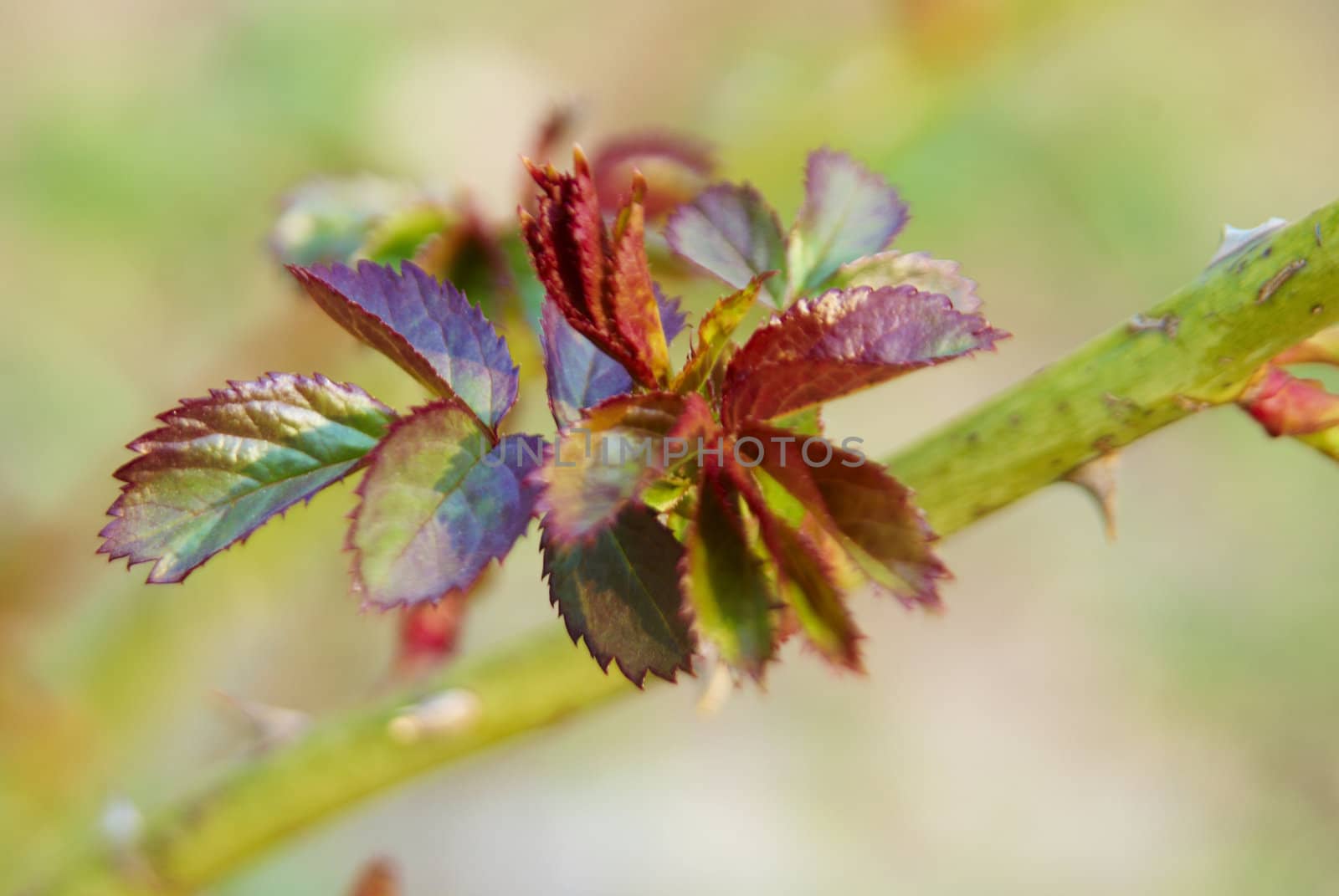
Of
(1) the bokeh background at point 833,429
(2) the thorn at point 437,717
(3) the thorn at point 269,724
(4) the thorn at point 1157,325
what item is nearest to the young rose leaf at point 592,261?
(4) the thorn at point 1157,325

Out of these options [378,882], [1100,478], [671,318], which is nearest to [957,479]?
[1100,478]

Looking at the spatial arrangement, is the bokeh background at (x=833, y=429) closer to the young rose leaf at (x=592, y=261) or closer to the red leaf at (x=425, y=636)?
the red leaf at (x=425, y=636)

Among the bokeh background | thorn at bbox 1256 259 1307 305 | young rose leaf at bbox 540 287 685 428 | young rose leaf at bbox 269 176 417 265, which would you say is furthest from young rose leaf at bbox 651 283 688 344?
the bokeh background

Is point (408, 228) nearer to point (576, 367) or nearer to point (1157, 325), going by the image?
point (576, 367)

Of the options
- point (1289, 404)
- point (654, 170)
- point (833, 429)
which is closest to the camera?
point (1289, 404)

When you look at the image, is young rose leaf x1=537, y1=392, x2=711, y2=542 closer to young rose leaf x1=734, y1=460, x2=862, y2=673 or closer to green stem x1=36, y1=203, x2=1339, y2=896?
young rose leaf x1=734, y1=460, x2=862, y2=673

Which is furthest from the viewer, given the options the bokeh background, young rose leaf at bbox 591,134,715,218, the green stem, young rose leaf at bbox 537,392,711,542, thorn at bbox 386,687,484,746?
the bokeh background
